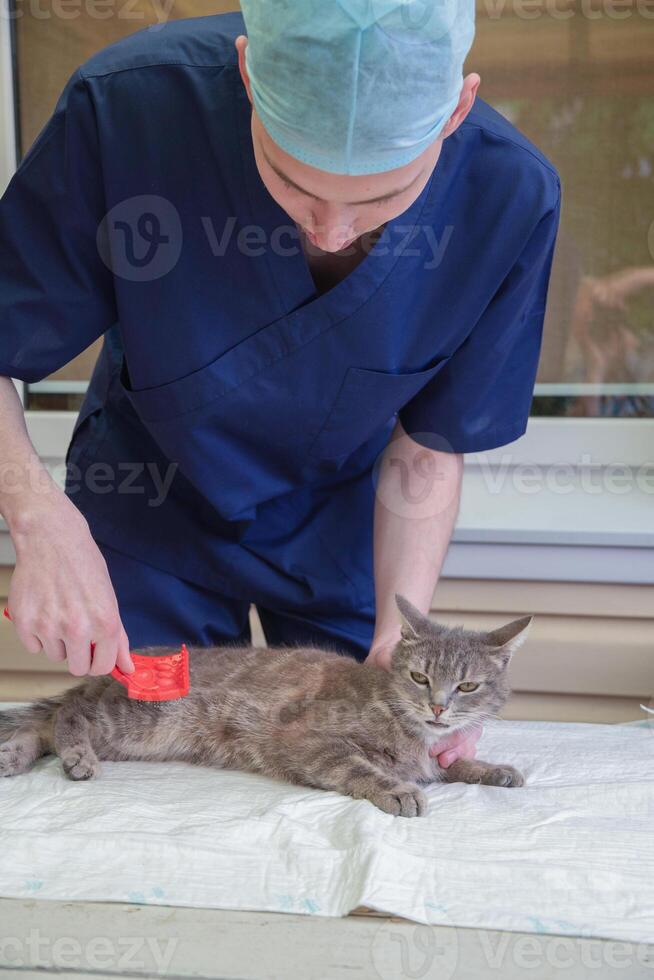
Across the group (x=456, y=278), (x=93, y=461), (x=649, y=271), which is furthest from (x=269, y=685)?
(x=649, y=271)

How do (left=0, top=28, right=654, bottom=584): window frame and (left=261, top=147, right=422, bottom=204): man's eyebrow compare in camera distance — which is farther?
(left=0, top=28, right=654, bottom=584): window frame

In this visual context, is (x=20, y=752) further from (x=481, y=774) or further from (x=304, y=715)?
(x=481, y=774)

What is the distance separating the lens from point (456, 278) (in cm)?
159

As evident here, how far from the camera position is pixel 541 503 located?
2.48 m

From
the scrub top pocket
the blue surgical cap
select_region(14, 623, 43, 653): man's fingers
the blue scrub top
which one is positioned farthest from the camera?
the scrub top pocket

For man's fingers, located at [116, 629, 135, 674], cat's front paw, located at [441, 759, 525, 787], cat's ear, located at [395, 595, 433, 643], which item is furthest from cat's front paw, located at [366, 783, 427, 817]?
man's fingers, located at [116, 629, 135, 674]

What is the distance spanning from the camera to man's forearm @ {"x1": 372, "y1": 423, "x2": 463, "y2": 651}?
1729mm

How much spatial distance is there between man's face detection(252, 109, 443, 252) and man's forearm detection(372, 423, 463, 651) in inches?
23.9

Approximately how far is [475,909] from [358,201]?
823mm

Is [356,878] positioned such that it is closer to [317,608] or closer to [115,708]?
[115,708]

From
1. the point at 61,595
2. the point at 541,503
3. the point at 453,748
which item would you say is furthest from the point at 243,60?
the point at 541,503

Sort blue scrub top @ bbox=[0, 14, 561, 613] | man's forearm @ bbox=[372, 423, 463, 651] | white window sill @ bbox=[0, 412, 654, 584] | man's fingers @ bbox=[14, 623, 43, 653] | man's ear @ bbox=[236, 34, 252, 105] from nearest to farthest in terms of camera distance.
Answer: man's ear @ bbox=[236, 34, 252, 105], man's fingers @ bbox=[14, 623, 43, 653], blue scrub top @ bbox=[0, 14, 561, 613], man's forearm @ bbox=[372, 423, 463, 651], white window sill @ bbox=[0, 412, 654, 584]

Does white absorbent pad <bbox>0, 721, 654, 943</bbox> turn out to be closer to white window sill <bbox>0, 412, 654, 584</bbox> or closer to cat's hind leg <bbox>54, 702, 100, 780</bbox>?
cat's hind leg <bbox>54, 702, 100, 780</bbox>

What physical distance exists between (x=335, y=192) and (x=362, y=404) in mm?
520
